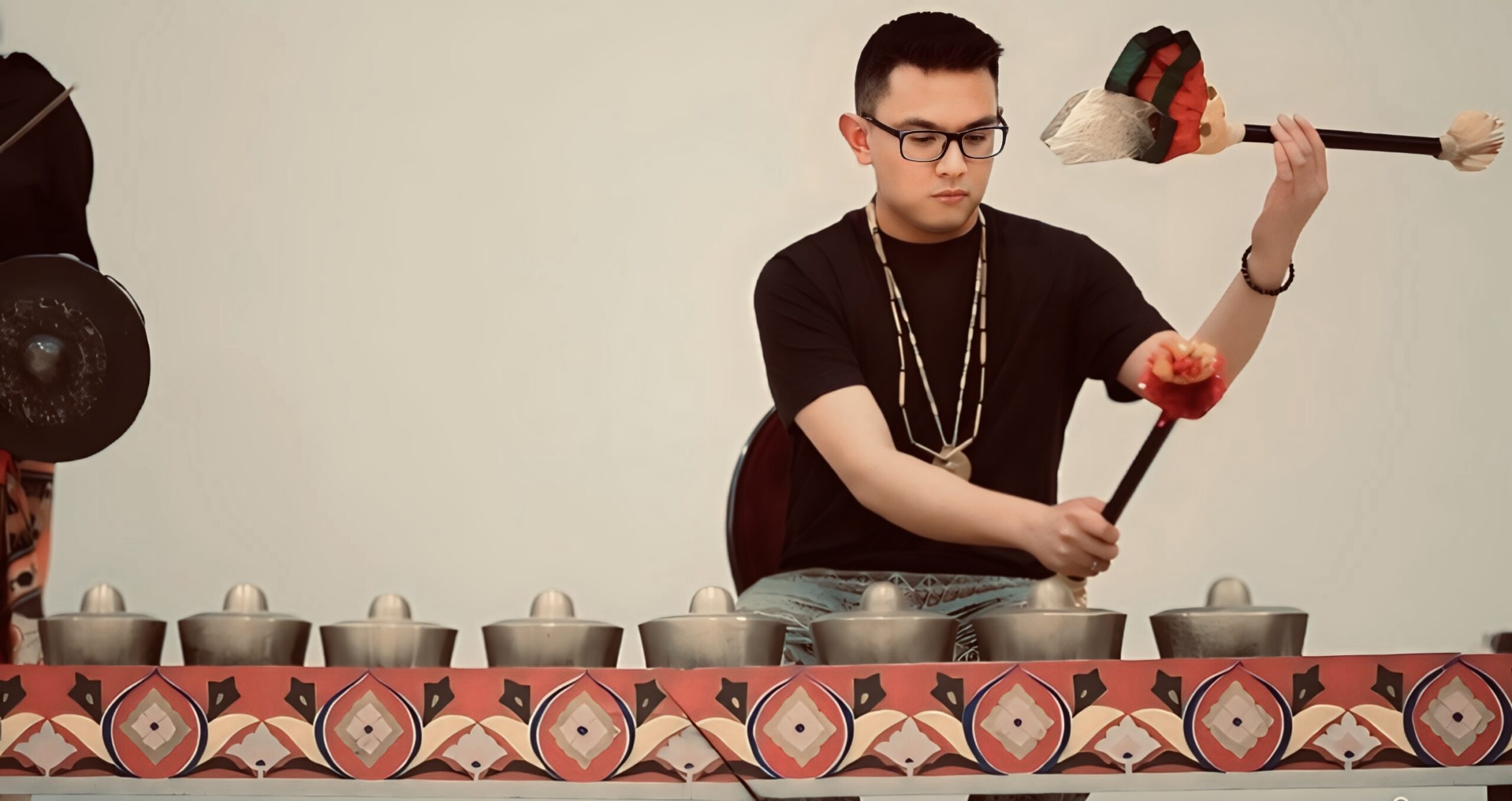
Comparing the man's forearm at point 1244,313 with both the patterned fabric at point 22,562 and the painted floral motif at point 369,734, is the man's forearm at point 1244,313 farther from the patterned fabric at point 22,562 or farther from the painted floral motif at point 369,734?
the patterned fabric at point 22,562

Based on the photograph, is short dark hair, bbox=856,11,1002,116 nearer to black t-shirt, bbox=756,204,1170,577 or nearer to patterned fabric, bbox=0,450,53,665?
black t-shirt, bbox=756,204,1170,577

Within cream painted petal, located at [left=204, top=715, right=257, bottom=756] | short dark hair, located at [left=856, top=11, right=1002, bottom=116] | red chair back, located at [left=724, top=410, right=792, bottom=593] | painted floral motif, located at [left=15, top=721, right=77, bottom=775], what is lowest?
painted floral motif, located at [left=15, top=721, right=77, bottom=775]

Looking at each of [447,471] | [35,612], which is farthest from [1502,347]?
[35,612]

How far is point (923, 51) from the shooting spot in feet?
5.68

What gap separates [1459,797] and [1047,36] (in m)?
1.12

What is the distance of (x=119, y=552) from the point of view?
2.33m

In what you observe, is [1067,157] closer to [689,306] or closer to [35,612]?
[689,306]

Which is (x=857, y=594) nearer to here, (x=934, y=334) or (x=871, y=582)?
(x=871, y=582)

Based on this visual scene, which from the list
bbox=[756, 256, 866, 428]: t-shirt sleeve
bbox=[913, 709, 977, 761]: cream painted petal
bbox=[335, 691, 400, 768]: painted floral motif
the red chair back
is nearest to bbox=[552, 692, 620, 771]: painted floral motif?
bbox=[335, 691, 400, 768]: painted floral motif

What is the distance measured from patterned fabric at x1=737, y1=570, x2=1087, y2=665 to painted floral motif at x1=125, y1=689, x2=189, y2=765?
2.07 feet

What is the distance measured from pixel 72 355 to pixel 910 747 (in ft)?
2.72

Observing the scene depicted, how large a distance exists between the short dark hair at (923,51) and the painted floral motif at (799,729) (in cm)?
81

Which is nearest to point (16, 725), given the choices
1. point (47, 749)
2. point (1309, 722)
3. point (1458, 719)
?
point (47, 749)

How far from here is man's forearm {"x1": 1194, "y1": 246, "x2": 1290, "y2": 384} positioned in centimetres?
165
